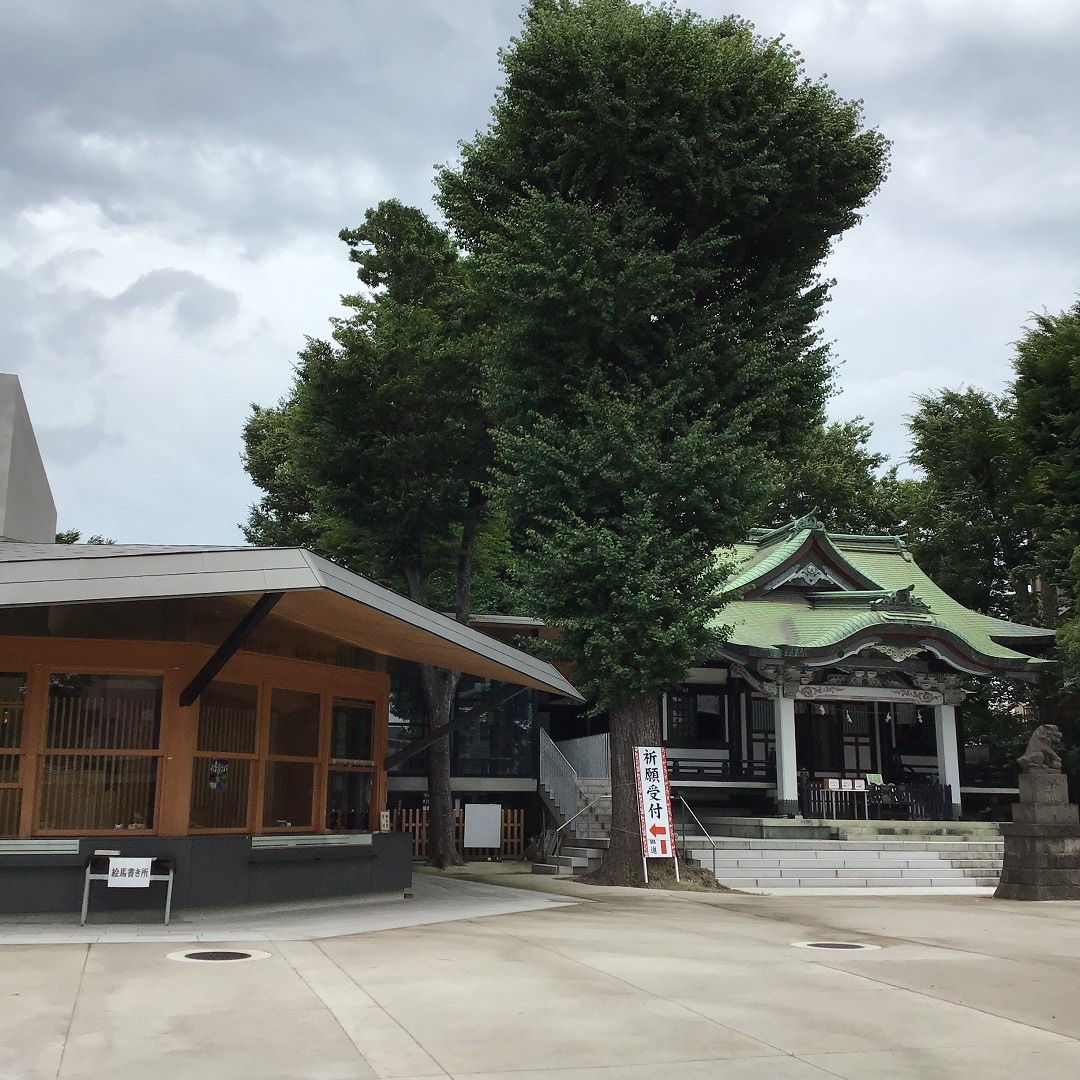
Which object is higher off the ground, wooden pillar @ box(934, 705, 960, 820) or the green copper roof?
the green copper roof

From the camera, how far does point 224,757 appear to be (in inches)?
534

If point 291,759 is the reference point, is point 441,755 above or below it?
above

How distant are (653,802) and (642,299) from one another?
8.33 meters

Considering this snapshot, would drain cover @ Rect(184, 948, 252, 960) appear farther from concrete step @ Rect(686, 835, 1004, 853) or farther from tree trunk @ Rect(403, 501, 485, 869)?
tree trunk @ Rect(403, 501, 485, 869)

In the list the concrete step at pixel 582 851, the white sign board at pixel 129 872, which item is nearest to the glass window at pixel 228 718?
the white sign board at pixel 129 872

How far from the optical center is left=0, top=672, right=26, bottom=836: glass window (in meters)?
12.4

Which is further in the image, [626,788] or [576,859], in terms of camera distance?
[576,859]

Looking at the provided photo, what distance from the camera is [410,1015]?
7332 mm

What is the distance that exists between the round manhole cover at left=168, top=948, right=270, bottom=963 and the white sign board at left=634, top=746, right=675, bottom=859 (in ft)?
32.6

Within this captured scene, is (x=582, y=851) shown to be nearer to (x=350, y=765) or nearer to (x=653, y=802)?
(x=653, y=802)

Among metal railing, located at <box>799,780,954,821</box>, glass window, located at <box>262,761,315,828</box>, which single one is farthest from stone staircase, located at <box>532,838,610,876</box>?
glass window, located at <box>262,761,315,828</box>

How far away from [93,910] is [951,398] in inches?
1370

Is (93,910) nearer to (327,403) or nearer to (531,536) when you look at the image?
(531,536)

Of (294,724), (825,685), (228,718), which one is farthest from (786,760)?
(228,718)
